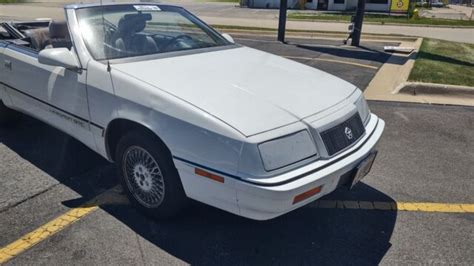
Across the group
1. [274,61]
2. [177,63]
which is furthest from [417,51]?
[177,63]

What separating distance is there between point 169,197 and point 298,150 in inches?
38.6

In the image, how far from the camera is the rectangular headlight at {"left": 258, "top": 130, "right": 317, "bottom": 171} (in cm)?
232

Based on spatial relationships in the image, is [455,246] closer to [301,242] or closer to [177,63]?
[301,242]

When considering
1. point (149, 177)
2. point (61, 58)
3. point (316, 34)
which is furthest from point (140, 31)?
point (316, 34)

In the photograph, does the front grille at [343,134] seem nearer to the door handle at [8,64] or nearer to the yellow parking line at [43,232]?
the yellow parking line at [43,232]

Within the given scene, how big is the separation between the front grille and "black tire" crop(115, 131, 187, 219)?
104 cm

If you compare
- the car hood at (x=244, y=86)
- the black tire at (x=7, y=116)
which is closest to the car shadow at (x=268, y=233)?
the car hood at (x=244, y=86)

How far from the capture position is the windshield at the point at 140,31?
3.24 meters

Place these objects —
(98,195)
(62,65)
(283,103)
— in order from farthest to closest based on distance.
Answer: (98,195) < (62,65) < (283,103)

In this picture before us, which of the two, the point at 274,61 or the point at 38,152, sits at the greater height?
the point at 274,61

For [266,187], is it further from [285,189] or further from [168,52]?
[168,52]

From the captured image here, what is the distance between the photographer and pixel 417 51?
1067 centimetres

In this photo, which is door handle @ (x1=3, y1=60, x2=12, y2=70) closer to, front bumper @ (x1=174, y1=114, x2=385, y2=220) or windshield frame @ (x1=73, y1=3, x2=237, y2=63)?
windshield frame @ (x1=73, y1=3, x2=237, y2=63)

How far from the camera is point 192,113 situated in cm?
244
